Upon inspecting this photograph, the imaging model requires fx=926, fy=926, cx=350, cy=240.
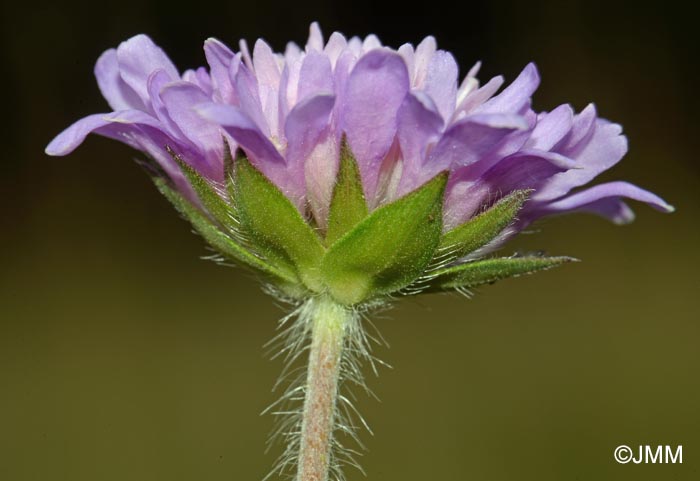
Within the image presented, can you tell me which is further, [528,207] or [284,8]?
[284,8]

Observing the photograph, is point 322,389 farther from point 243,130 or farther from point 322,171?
point 243,130

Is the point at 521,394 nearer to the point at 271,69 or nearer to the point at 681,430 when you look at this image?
the point at 681,430

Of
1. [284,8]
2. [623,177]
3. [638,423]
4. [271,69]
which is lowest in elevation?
[271,69]

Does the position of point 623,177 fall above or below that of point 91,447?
above

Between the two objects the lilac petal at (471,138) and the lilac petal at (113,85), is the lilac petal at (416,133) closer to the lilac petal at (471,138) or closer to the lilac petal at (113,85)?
the lilac petal at (471,138)

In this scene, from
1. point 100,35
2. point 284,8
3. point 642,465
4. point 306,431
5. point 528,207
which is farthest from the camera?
point 284,8

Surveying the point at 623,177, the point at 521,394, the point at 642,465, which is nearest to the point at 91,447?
the point at 521,394

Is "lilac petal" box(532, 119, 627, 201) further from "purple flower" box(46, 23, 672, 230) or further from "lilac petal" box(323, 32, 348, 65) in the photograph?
"lilac petal" box(323, 32, 348, 65)

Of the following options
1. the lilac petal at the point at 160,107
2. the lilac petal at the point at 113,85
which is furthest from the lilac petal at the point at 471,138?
the lilac petal at the point at 113,85
